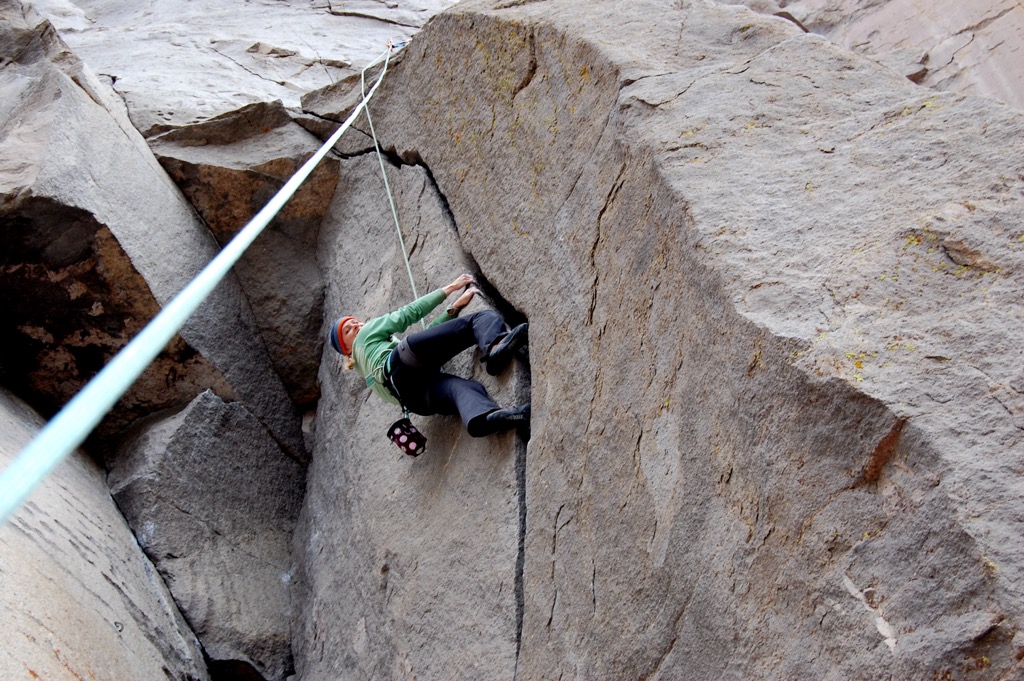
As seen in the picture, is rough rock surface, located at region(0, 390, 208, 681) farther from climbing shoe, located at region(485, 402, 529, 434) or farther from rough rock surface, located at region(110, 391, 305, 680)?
climbing shoe, located at region(485, 402, 529, 434)

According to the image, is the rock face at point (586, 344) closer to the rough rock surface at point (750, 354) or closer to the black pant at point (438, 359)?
the rough rock surface at point (750, 354)

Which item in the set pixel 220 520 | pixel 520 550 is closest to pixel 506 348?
pixel 520 550

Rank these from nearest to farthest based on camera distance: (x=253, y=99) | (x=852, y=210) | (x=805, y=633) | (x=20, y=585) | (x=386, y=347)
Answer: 1. (x=805, y=633)
2. (x=852, y=210)
3. (x=20, y=585)
4. (x=386, y=347)
5. (x=253, y=99)

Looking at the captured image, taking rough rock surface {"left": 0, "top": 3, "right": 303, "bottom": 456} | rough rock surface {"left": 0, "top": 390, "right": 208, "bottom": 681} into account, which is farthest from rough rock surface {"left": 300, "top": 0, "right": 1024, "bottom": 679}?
rough rock surface {"left": 0, "top": 3, "right": 303, "bottom": 456}

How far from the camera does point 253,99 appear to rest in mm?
7254

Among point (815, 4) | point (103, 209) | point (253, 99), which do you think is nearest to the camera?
point (103, 209)

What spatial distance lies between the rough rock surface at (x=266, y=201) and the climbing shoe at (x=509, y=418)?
257 centimetres

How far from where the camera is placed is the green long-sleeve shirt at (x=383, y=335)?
14.5ft

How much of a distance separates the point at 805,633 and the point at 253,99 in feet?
20.1

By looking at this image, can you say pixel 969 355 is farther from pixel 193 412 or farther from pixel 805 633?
pixel 193 412

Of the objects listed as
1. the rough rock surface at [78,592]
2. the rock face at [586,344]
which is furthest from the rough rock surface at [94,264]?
the rough rock surface at [78,592]

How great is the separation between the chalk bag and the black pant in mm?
97

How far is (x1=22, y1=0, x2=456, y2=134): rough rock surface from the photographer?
7125 millimetres

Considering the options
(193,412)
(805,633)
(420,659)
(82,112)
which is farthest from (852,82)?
(82,112)
